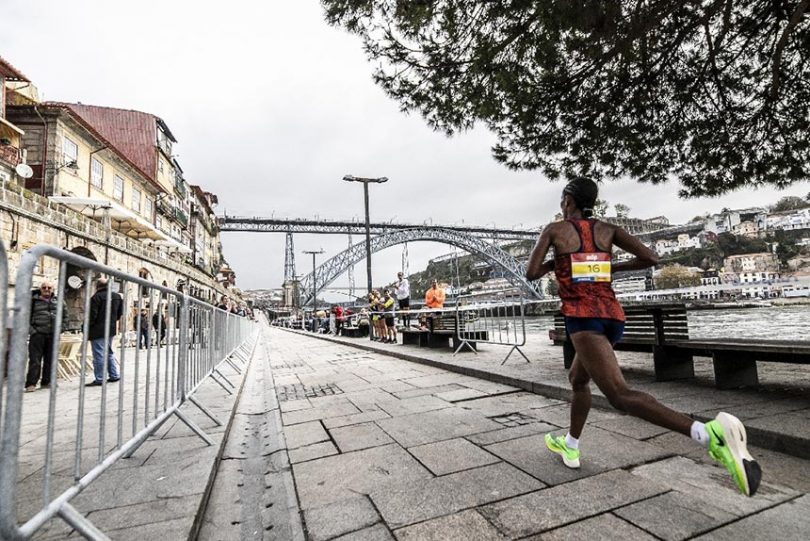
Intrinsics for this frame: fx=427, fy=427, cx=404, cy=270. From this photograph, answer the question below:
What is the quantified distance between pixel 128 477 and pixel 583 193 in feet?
9.69

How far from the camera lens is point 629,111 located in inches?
227

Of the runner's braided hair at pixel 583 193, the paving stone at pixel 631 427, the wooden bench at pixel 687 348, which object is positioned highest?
the runner's braided hair at pixel 583 193

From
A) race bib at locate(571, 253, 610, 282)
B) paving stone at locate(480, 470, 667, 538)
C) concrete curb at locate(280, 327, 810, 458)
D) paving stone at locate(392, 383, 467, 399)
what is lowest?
paving stone at locate(392, 383, 467, 399)

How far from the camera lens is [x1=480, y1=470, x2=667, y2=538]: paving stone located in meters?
1.77

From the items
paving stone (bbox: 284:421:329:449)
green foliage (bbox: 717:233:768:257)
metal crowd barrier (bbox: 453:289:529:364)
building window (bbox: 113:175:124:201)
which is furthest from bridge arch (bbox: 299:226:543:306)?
paving stone (bbox: 284:421:329:449)

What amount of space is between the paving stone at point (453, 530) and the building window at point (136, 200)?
1145 inches

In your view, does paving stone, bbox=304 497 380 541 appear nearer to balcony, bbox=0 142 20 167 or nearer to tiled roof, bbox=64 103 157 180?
balcony, bbox=0 142 20 167

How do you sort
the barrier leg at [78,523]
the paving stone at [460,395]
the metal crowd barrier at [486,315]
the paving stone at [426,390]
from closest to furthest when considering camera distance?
1. the barrier leg at [78,523]
2. the paving stone at [460,395]
3. the paving stone at [426,390]
4. the metal crowd barrier at [486,315]

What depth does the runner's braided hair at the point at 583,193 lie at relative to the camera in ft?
7.90

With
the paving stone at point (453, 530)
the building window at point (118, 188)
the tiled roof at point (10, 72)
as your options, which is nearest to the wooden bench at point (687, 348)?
the paving stone at point (453, 530)

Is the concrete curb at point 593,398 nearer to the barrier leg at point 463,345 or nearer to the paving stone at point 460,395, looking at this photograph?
the paving stone at point 460,395

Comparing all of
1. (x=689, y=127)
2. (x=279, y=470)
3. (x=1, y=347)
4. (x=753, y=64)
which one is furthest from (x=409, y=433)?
(x=753, y=64)

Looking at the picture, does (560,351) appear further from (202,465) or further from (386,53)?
(202,465)

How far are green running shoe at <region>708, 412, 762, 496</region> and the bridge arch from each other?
56205 millimetres
